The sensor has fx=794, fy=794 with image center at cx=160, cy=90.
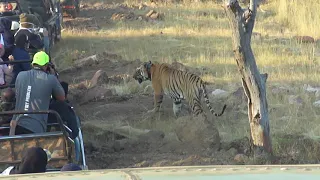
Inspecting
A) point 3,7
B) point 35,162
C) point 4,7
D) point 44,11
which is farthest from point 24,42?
point 44,11

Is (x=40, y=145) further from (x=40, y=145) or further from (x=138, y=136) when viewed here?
(x=138, y=136)

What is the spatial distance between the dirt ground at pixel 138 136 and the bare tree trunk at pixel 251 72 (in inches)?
12.6

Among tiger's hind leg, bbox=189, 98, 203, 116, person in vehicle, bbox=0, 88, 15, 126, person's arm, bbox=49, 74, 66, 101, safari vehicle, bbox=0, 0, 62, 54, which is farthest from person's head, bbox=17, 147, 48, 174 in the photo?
safari vehicle, bbox=0, 0, 62, 54

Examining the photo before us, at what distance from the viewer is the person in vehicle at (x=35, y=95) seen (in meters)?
7.29

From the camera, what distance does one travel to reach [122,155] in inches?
363

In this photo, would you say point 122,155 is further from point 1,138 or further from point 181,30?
point 181,30

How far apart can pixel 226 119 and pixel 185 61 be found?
5494 mm

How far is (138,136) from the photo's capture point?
990 cm

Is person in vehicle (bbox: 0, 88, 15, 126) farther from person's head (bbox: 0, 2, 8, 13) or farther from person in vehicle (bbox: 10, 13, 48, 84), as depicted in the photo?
person's head (bbox: 0, 2, 8, 13)

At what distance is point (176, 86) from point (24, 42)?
7.76 feet

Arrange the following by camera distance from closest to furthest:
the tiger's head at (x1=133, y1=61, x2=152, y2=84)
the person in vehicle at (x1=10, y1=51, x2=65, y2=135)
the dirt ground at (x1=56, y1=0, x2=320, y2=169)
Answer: the person in vehicle at (x1=10, y1=51, x2=65, y2=135) → the dirt ground at (x1=56, y1=0, x2=320, y2=169) → the tiger's head at (x1=133, y1=61, x2=152, y2=84)

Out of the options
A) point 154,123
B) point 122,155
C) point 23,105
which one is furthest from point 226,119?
point 23,105

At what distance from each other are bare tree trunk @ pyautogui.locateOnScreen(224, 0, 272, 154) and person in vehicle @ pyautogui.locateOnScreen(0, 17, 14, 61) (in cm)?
288

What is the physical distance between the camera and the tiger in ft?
36.0
